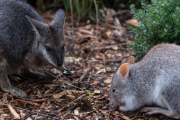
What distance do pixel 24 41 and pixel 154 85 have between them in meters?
2.41

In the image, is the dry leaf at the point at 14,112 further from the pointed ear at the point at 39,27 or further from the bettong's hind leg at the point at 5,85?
the pointed ear at the point at 39,27

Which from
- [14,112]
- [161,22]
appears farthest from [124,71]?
[14,112]

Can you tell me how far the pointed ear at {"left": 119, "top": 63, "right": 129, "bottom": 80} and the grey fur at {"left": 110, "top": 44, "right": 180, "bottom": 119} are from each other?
0.21ft

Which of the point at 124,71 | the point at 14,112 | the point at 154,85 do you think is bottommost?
the point at 14,112

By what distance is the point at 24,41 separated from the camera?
4.40 m

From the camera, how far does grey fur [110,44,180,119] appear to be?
3465mm

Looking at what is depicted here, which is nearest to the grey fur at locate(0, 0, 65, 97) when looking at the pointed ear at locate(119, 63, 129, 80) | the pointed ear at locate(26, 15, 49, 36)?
the pointed ear at locate(26, 15, 49, 36)

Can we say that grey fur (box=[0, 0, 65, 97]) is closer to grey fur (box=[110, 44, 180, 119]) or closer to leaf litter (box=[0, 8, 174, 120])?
leaf litter (box=[0, 8, 174, 120])

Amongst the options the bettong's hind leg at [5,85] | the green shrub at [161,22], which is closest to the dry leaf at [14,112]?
the bettong's hind leg at [5,85]

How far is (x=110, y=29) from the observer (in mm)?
7504

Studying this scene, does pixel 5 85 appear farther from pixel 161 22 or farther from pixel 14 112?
pixel 161 22

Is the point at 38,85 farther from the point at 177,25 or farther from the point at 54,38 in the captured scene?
the point at 177,25

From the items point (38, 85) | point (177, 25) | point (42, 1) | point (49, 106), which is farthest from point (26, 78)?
point (42, 1)

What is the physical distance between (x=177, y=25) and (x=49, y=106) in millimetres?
2688
